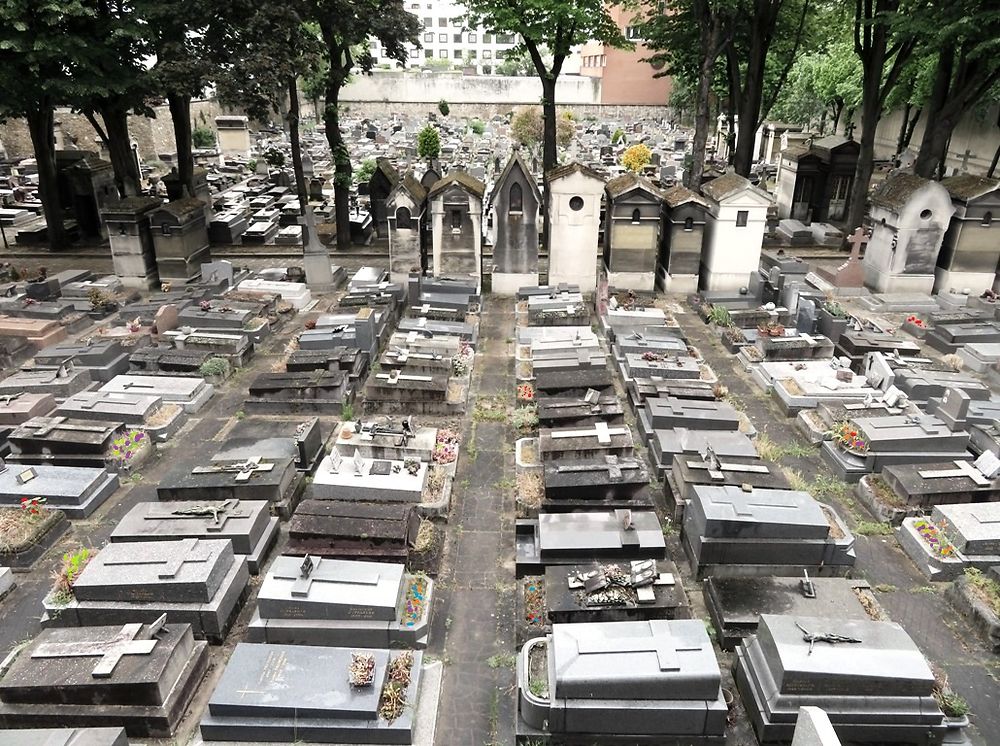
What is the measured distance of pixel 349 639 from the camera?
7.94 meters

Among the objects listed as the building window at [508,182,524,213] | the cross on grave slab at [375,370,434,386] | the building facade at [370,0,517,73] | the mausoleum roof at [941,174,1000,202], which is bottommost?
the cross on grave slab at [375,370,434,386]

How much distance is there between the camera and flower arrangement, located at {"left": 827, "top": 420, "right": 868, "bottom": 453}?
11664 millimetres

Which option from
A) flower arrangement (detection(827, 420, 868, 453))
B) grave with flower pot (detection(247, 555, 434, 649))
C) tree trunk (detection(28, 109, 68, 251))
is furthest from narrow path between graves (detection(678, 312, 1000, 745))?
tree trunk (detection(28, 109, 68, 251))

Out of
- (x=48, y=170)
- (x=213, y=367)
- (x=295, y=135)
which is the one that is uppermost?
(x=295, y=135)

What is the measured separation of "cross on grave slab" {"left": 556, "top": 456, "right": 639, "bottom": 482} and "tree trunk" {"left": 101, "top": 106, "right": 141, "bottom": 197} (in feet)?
65.6

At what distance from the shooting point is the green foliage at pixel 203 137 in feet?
159

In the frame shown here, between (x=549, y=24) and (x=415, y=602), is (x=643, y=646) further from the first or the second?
(x=549, y=24)

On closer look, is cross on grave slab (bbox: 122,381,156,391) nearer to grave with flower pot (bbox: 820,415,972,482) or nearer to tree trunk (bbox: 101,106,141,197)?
tree trunk (bbox: 101,106,141,197)

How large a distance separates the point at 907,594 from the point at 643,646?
447cm

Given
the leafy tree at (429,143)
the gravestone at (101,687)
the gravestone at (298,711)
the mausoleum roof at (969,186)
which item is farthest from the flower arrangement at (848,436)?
the leafy tree at (429,143)

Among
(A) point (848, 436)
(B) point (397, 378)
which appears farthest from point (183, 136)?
(A) point (848, 436)

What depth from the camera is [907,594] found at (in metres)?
9.06

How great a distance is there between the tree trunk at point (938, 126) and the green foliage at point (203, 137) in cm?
4493

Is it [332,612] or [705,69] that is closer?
[332,612]
